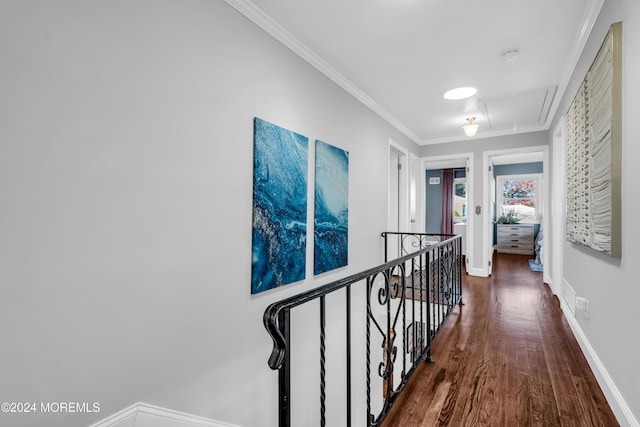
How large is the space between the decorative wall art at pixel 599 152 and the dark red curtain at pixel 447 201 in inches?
222

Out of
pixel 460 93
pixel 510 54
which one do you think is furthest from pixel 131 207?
pixel 460 93

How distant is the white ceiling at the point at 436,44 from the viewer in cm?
211

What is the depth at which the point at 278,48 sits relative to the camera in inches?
94.0

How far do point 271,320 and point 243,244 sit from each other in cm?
122

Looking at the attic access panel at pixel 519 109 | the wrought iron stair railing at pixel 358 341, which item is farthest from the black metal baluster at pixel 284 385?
the attic access panel at pixel 519 109

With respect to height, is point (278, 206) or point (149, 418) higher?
point (278, 206)

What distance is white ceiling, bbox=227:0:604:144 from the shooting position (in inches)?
83.0

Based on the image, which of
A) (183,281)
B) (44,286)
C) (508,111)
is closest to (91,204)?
(44,286)

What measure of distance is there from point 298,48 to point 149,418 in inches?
104

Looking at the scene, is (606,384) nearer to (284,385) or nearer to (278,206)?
(284,385)

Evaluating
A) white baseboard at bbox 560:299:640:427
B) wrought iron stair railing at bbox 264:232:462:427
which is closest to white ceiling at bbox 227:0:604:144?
wrought iron stair railing at bbox 264:232:462:427

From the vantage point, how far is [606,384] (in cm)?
178

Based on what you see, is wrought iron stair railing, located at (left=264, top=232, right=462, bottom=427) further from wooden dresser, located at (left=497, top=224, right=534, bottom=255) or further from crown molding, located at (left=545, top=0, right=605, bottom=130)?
wooden dresser, located at (left=497, top=224, right=534, bottom=255)

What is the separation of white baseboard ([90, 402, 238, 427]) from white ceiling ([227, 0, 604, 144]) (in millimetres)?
2320
